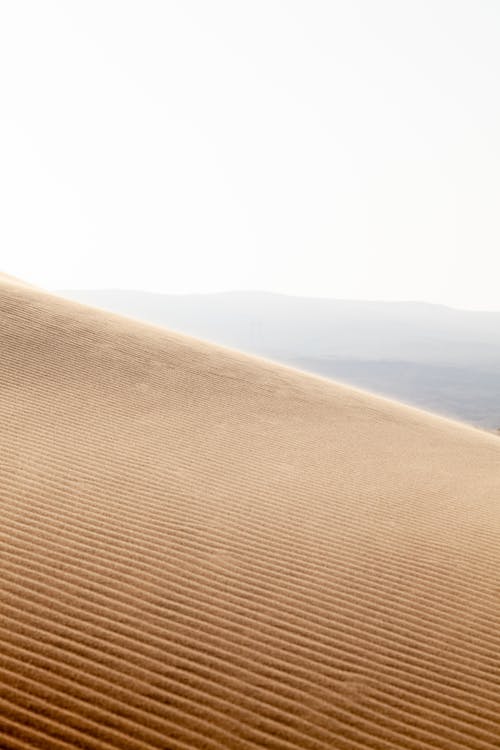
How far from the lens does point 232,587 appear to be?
187 inches

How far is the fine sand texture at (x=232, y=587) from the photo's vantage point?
346 cm

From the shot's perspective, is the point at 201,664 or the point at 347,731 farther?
the point at 201,664

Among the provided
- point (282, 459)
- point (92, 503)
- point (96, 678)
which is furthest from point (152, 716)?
point (282, 459)

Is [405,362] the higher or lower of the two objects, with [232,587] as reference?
higher

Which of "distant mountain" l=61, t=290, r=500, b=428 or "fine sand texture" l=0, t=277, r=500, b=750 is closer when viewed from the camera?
"fine sand texture" l=0, t=277, r=500, b=750

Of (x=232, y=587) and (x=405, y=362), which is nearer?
(x=232, y=587)

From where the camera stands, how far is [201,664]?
3.79 meters

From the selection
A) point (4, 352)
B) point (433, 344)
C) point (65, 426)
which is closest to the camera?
point (65, 426)

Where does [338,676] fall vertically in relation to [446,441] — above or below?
below

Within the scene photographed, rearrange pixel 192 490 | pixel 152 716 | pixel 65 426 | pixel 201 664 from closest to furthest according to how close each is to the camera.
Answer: pixel 152 716 < pixel 201 664 < pixel 192 490 < pixel 65 426

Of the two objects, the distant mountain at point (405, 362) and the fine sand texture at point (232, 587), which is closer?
the fine sand texture at point (232, 587)

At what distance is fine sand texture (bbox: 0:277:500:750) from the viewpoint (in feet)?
11.3

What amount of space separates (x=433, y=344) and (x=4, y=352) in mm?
175172

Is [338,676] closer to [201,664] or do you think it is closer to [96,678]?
[201,664]
